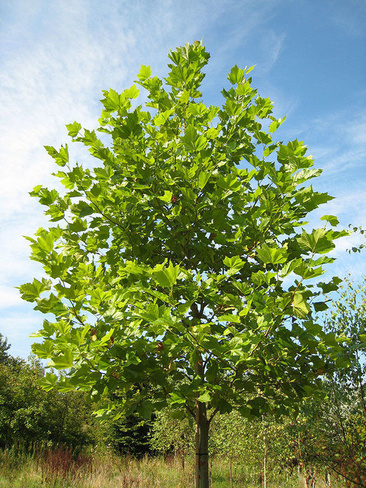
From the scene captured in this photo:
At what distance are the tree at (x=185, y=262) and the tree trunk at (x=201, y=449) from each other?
0.01 m

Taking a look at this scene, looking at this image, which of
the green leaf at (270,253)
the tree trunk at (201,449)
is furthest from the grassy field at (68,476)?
the green leaf at (270,253)

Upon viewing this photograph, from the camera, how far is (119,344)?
3.04 meters

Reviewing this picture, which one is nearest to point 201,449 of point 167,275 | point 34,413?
point 167,275

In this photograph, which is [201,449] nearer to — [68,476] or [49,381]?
[49,381]

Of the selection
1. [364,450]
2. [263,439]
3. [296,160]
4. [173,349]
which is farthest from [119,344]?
[263,439]

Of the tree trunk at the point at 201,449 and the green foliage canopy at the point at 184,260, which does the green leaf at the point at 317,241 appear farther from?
the tree trunk at the point at 201,449

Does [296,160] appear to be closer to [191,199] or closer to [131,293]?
[191,199]

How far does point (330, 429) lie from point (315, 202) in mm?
5720

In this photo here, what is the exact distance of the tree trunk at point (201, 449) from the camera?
3.96 m

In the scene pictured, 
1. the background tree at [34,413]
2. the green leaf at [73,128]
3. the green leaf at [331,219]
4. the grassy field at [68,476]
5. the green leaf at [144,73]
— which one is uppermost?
the green leaf at [144,73]

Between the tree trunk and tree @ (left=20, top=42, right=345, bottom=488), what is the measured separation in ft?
0.05

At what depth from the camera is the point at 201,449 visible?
13.4 ft

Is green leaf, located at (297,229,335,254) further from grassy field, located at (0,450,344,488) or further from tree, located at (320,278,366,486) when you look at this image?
grassy field, located at (0,450,344,488)

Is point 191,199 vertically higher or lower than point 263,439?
higher
